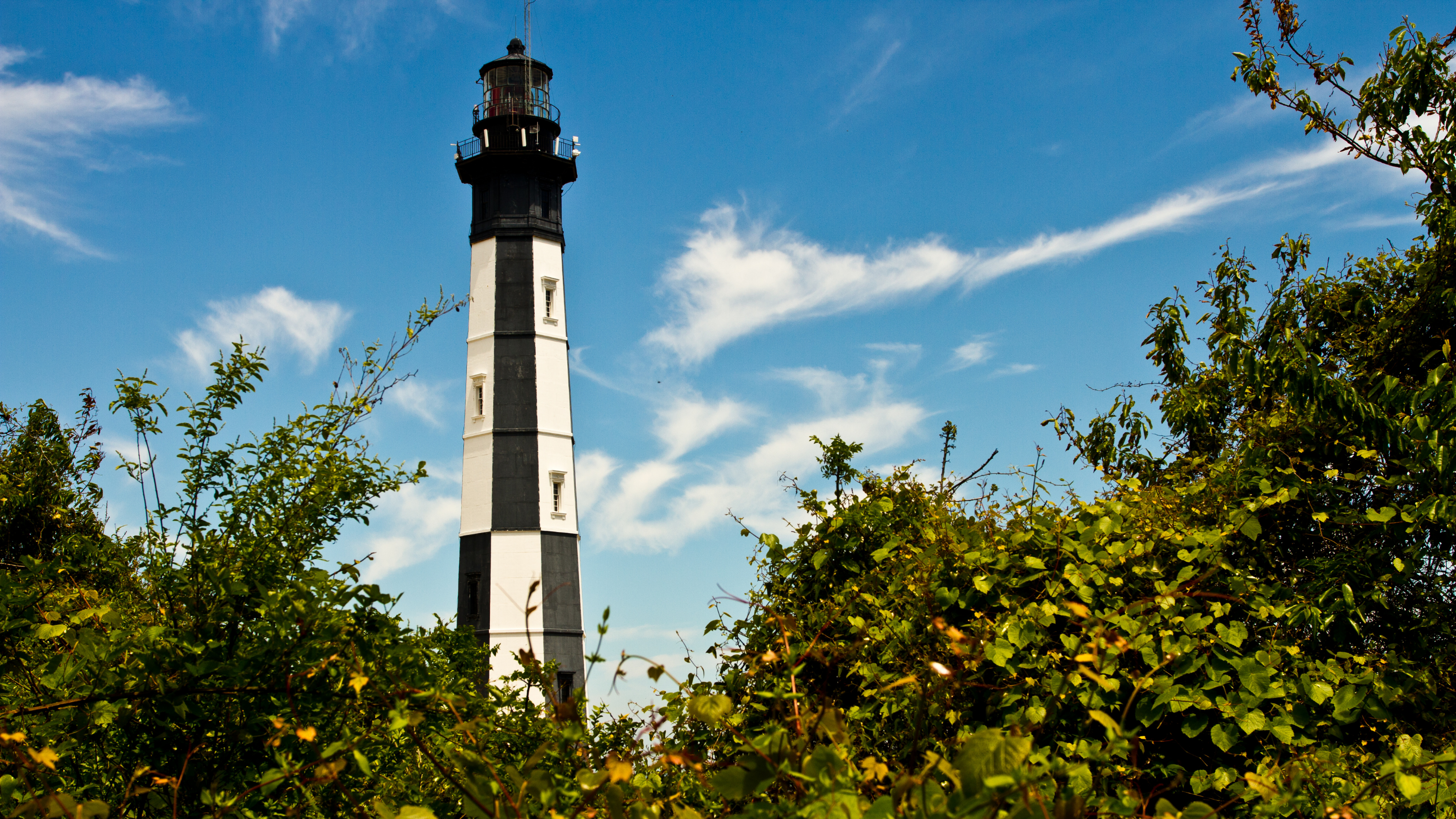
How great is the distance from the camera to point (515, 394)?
21781 mm

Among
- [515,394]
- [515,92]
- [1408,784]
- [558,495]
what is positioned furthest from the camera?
[515,92]

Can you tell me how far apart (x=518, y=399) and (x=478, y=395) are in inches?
40.1

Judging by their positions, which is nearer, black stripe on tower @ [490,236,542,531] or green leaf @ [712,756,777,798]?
green leaf @ [712,756,777,798]

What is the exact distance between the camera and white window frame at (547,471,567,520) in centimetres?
2144

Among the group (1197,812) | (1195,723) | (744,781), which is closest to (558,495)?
(1195,723)

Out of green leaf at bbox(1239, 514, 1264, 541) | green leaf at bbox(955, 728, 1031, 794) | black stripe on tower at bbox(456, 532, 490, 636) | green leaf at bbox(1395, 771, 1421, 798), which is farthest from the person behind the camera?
black stripe on tower at bbox(456, 532, 490, 636)

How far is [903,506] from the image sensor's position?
5.63 meters

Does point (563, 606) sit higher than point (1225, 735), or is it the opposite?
point (563, 606)

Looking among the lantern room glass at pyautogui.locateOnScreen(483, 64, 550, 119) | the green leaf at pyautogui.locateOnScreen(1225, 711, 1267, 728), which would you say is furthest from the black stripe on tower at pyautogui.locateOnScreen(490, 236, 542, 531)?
the green leaf at pyautogui.locateOnScreen(1225, 711, 1267, 728)

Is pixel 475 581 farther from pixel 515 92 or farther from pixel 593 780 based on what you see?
pixel 593 780

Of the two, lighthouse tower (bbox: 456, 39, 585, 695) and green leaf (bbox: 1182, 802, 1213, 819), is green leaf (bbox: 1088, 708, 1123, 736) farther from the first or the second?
lighthouse tower (bbox: 456, 39, 585, 695)

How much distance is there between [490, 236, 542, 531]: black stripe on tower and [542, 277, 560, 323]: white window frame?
275 millimetres

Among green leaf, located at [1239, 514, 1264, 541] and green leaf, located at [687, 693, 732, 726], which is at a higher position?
green leaf, located at [1239, 514, 1264, 541]

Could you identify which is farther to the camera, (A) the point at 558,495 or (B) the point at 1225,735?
(A) the point at 558,495
